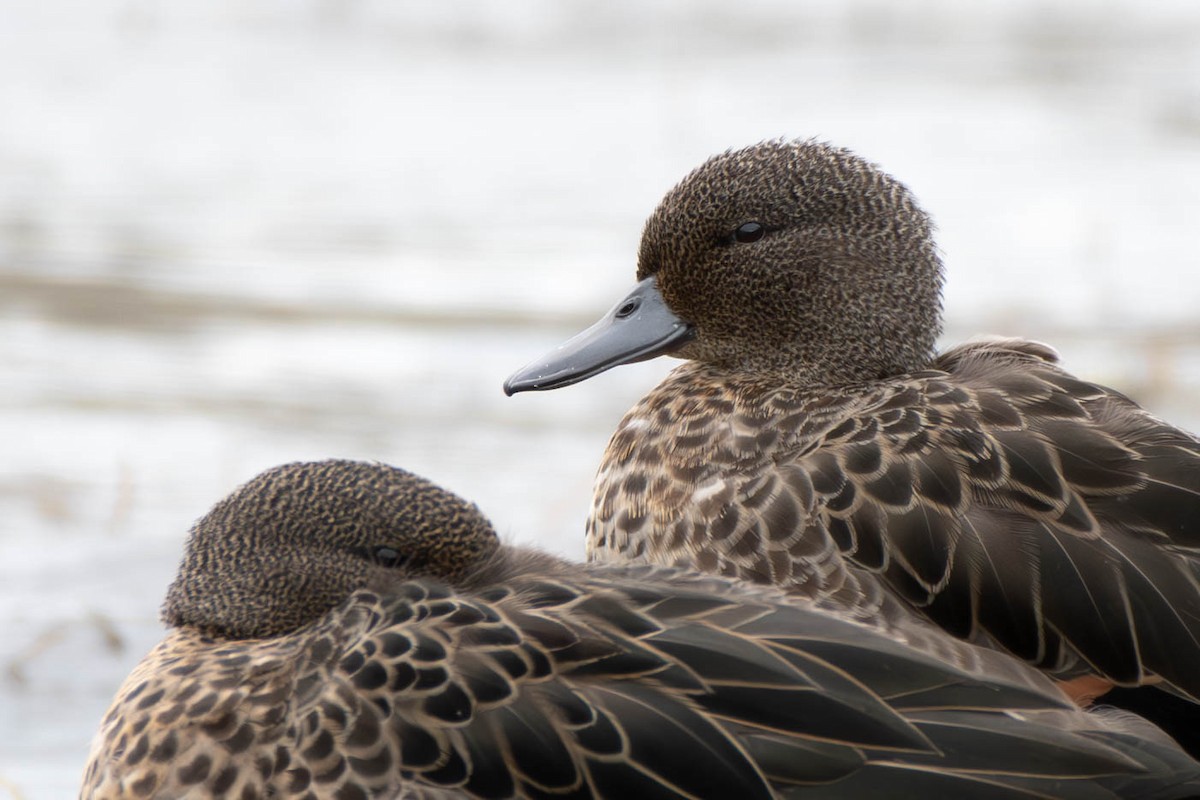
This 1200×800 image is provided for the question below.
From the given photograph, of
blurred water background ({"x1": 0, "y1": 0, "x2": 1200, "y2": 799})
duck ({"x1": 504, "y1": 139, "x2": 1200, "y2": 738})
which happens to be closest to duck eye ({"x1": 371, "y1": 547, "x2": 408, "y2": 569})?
duck ({"x1": 504, "y1": 139, "x2": 1200, "y2": 738})

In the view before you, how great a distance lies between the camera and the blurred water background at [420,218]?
6.08m

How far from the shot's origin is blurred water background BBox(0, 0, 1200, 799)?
608cm

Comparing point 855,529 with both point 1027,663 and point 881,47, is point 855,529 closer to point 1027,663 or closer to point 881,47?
point 1027,663

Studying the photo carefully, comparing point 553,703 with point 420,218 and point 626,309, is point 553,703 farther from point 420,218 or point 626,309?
point 420,218

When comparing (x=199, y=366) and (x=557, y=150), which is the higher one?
(x=557, y=150)

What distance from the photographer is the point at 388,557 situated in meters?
3.12

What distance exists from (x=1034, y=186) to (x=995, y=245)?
3.05 ft

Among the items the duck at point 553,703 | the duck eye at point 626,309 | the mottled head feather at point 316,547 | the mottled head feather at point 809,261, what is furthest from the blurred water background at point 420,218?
the mottled head feather at point 809,261

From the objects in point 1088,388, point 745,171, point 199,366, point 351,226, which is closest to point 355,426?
point 199,366

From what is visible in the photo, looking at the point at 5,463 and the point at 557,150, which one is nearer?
the point at 5,463

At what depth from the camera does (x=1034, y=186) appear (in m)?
9.45

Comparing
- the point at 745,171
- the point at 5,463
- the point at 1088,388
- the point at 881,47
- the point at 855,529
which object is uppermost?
the point at 881,47

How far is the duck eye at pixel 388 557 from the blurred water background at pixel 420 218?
101 cm

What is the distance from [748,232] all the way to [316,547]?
134cm
